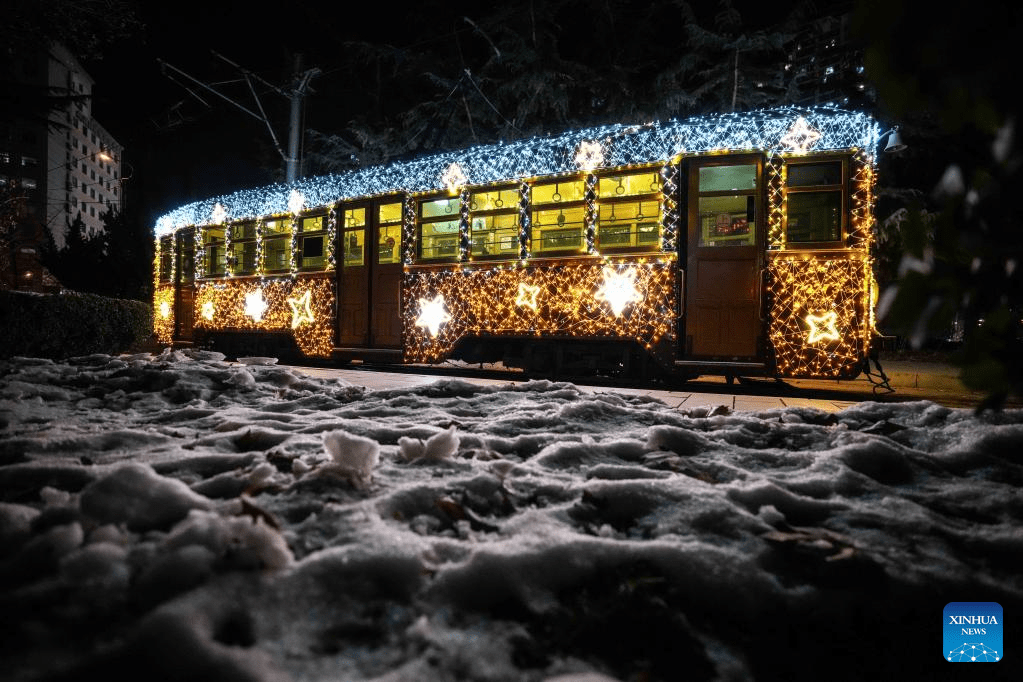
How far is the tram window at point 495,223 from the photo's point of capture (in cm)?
744

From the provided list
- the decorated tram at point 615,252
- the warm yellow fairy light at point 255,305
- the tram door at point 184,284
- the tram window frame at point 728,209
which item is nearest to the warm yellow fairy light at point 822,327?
the decorated tram at point 615,252

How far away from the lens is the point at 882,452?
232 cm

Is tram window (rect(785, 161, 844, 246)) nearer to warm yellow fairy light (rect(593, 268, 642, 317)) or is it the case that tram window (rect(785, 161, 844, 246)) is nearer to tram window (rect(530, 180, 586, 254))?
warm yellow fairy light (rect(593, 268, 642, 317))

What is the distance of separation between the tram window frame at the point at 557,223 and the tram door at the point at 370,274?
2492mm

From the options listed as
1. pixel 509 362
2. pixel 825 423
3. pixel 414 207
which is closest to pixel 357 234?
pixel 414 207

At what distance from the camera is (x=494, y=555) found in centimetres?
134

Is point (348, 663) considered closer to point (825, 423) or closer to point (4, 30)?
point (825, 423)

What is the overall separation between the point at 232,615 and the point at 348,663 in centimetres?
27

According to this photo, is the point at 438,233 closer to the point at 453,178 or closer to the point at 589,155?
the point at 453,178

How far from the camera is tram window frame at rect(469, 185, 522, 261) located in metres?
7.43

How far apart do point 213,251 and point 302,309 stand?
3257mm

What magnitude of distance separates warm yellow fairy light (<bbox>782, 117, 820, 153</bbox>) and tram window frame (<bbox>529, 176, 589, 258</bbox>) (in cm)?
241

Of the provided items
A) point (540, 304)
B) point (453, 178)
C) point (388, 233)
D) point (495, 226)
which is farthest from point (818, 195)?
point (388, 233)

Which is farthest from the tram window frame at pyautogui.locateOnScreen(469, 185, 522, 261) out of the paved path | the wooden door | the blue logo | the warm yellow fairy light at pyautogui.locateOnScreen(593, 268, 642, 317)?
the blue logo
